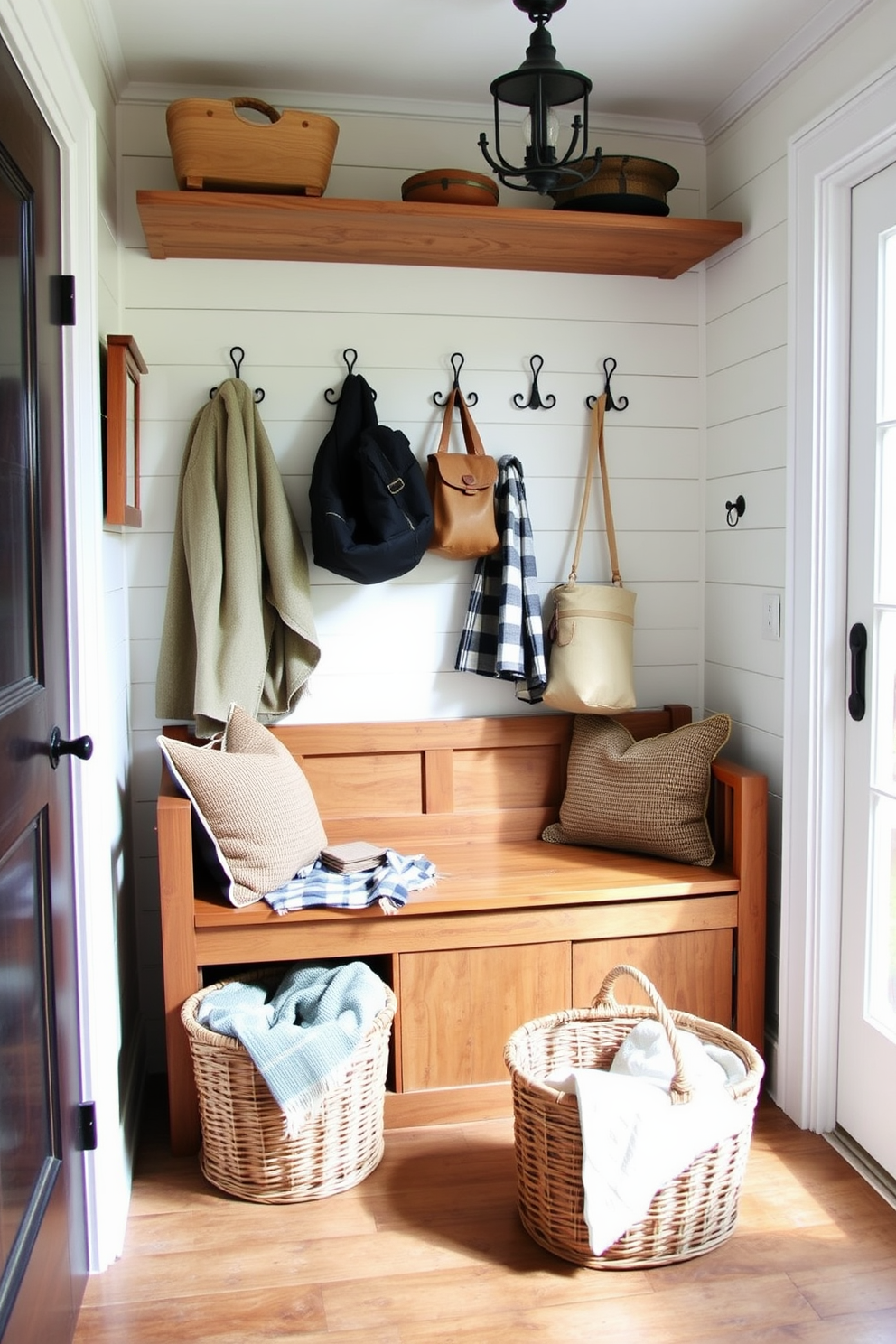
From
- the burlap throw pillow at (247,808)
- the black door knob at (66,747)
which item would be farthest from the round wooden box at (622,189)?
the black door knob at (66,747)

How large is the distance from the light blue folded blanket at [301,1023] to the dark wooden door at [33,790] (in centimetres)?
36

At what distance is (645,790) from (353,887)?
2.46 feet

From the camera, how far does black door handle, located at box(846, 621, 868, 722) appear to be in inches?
93.9

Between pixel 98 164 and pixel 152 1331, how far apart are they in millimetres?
2239

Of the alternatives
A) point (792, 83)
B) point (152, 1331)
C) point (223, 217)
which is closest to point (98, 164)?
point (223, 217)

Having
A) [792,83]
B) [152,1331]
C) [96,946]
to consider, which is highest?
[792,83]

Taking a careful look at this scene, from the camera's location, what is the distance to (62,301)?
1.95m

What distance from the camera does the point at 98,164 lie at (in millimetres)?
2426

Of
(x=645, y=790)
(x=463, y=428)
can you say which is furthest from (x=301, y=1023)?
(x=463, y=428)

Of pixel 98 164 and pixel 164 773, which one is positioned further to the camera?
pixel 164 773

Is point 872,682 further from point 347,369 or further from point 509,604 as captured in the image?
point 347,369

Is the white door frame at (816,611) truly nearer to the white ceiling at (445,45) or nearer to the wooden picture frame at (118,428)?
the white ceiling at (445,45)

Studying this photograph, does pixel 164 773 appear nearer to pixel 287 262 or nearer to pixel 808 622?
pixel 287 262

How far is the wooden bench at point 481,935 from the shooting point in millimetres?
2506
